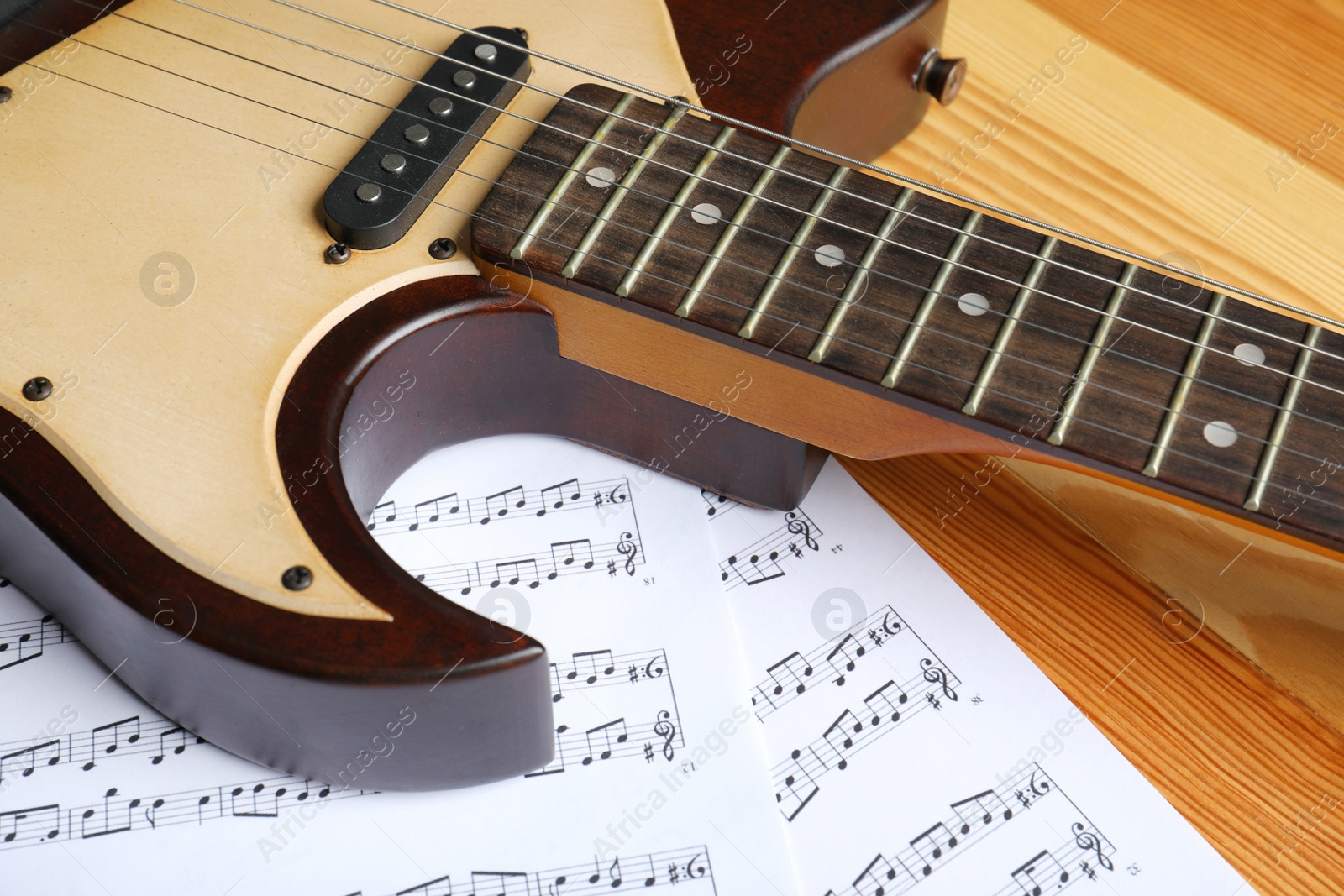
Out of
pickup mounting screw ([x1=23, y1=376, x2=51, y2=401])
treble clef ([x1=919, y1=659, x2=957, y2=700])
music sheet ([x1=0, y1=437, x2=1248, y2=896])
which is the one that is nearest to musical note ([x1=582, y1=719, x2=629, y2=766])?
music sheet ([x1=0, y1=437, x2=1248, y2=896])

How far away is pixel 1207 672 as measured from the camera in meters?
0.82

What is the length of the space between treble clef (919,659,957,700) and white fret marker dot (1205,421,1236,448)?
0.85ft

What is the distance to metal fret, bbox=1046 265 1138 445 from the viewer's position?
0.68 m

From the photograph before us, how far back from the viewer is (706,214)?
78 centimetres

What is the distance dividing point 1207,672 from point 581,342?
51 centimetres

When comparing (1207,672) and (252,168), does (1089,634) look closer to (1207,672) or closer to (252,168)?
(1207,672)

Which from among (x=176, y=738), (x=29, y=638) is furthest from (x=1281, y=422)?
(x=29, y=638)

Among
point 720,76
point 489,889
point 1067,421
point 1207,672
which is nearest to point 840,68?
point 720,76

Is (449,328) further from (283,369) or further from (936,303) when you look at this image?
(936,303)

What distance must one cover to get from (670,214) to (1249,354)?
1.24 ft

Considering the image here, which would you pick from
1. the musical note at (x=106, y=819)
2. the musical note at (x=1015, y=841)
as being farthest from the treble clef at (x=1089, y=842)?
the musical note at (x=106, y=819)

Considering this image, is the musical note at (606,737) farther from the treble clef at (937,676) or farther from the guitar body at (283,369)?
the treble clef at (937,676)

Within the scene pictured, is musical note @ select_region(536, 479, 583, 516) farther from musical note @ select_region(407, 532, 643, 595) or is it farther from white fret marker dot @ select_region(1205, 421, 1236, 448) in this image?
white fret marker dot @ select_region(1205, 421, 1236, 448)

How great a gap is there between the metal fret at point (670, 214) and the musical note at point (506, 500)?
229 millimetres
